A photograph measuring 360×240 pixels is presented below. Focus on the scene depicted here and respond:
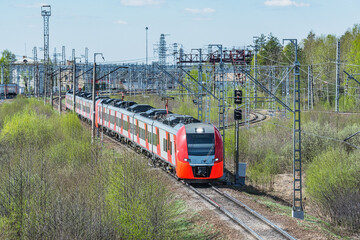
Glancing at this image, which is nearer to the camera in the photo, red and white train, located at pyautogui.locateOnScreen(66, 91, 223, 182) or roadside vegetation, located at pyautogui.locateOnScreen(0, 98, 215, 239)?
roadside vegetation, located at pyautogui.locateOnScreen(0, 98, 215, 239)

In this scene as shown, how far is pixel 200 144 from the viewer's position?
22.5m

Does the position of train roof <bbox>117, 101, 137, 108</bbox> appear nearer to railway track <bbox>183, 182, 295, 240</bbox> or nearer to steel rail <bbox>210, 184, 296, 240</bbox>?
railway track <bbox>183, 182, 295, 240</bbox>

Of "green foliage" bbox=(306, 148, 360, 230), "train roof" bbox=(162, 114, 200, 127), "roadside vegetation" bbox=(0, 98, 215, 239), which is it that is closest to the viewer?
"roadside vegetation" bbox=(0, 98, 215, 239)

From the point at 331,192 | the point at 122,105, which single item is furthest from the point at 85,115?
the point at 331,192

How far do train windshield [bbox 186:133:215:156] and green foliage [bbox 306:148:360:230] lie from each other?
5.20 metres

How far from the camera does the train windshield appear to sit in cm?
2239

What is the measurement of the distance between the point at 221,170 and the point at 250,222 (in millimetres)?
5609

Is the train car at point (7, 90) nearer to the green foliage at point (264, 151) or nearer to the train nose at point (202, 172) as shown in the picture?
the green foliage at point (264, 151)

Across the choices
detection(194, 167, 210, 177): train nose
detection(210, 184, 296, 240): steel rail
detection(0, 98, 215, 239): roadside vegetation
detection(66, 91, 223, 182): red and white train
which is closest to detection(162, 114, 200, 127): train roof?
detection(66, 91, 223, 182): red and white train

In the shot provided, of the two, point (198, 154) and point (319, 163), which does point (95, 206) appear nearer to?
point (198, 154)

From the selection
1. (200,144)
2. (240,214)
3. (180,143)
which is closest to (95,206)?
(240,214)

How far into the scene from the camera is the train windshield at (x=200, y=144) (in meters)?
22.4

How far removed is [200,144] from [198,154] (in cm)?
46

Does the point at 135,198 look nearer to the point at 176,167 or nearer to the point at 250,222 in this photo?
the point at 250,222
